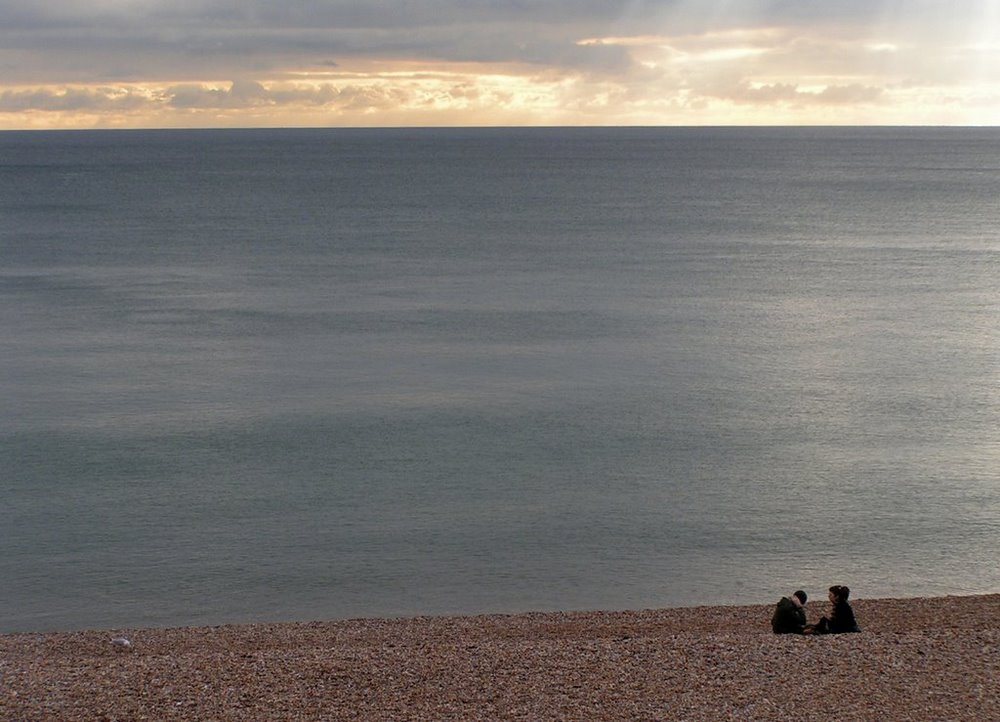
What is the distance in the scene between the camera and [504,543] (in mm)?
24156

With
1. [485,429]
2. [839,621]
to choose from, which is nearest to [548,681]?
[839,621]

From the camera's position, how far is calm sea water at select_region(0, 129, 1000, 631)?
22.7 meters

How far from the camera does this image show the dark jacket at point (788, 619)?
15469mm

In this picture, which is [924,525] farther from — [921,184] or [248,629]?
[921,184]

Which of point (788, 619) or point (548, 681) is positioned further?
point (788, 619)

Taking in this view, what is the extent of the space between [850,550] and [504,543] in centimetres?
625

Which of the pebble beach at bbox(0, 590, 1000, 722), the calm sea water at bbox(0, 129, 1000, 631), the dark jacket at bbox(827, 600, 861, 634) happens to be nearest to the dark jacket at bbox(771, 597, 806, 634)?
the dark jacket at bbox(827, 600, 861, 634)

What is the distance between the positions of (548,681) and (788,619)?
12.5ft

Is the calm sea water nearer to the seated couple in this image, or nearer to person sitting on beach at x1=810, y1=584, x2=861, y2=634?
the seated couple

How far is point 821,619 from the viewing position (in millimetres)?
15445

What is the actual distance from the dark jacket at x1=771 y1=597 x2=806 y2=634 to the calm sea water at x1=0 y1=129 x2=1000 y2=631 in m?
5.88

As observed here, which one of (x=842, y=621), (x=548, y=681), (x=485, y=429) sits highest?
(x=485, y=429)

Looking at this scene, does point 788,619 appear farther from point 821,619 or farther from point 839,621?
point 839,621

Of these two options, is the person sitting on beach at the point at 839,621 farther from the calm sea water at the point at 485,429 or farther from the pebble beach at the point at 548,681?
the calm sea water at the point at 485,429
